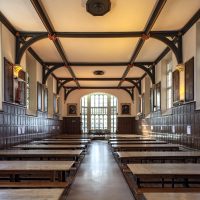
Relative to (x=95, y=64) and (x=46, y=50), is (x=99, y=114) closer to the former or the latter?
(x=95, y=64)

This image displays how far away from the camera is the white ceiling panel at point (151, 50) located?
36.3 ft

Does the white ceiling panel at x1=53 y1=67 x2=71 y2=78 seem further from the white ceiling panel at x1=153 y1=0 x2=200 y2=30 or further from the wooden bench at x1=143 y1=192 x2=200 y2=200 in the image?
the wooden bench at x1=143 y1=192 x2=200 y2=200

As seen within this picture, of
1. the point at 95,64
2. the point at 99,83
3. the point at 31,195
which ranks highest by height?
the point at 95,64

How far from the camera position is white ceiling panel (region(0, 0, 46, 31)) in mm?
7262

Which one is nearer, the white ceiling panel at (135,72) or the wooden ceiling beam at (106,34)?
the wooden ceiling beam at (106,34)

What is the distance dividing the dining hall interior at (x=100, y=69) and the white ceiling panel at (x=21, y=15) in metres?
0.02

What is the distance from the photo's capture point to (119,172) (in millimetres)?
7574

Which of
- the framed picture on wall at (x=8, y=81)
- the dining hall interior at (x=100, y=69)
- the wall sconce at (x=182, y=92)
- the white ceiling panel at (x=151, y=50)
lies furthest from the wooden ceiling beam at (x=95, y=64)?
the framed picture on wall at (x=8, y=81)

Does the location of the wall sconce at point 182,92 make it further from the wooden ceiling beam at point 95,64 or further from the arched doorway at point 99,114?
the arched doorway at point 99,114

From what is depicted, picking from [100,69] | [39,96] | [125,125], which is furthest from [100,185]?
[125,125]

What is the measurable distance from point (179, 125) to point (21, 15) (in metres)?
5.27

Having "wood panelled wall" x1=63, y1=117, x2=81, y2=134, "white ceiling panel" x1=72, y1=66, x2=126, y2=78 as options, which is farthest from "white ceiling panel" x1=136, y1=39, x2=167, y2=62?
"wood panelled wall" x1=63, y1=117, x2=81, y2=134

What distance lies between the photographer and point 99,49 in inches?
459

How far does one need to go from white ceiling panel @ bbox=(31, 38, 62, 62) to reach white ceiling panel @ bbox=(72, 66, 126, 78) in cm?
208
